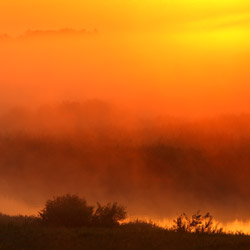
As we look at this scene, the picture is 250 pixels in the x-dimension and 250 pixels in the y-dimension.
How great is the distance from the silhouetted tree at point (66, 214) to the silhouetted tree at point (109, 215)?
287 mm

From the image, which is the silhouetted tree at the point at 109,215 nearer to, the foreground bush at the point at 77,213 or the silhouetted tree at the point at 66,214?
the foreground bush at the point at 77,213

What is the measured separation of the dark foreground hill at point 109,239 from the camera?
2214cm

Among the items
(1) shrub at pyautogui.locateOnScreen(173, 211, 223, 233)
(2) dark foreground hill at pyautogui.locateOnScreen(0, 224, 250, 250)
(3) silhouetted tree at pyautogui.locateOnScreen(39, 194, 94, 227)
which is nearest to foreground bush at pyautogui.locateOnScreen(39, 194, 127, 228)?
(3) silhouetted tree at pyautogui.locateOnScreen(39, 194, 94, 227)

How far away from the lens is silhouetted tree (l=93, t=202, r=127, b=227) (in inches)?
1047

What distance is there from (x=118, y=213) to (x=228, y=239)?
5087 mm

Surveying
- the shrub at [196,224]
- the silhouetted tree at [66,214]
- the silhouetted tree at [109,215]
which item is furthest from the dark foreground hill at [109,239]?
the silhouetted tree at [109,215]

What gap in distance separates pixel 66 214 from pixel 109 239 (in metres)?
3.79

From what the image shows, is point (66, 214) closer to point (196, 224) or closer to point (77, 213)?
point (77, 213)

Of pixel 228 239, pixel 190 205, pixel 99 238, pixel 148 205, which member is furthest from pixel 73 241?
pixel 190 205

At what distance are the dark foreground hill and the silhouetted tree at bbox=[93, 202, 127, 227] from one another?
1.79m

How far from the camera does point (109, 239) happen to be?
22984 mm

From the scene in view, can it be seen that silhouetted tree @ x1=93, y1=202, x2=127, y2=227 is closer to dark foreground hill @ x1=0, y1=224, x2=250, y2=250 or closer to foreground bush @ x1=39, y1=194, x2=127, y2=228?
foreground bush @ x1=39, y1=194, x2=127, y2=228

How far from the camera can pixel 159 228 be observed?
25734mm

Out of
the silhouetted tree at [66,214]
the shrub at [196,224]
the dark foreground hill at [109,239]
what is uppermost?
the silhouetted tree at [66,214]
